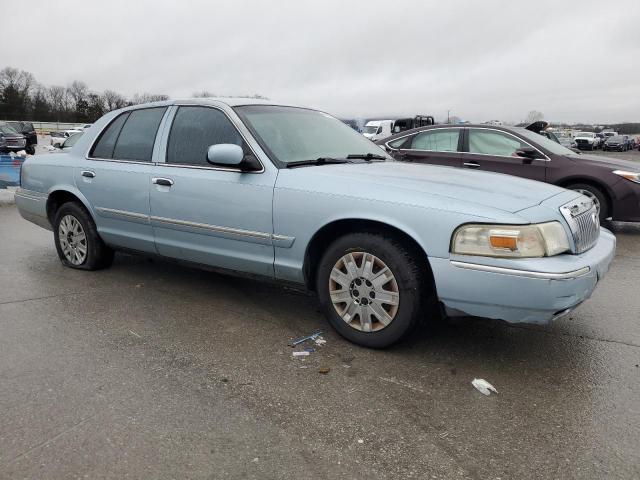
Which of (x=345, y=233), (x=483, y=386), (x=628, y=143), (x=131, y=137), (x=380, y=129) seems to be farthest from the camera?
(x=628, y=143)

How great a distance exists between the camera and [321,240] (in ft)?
12.1

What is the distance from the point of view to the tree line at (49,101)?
236 feet

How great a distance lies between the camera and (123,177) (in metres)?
4.66

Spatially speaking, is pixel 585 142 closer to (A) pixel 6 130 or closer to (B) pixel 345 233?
(A) pixel 6 130

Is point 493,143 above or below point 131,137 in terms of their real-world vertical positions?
below

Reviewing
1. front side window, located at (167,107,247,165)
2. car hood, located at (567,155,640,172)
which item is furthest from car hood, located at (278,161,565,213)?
car hood, located at (567,155,640,172)

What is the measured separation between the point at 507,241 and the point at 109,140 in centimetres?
372

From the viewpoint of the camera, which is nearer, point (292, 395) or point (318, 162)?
point (292, 395)

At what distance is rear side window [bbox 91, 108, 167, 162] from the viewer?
183 inches

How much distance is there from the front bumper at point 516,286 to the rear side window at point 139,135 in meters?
2.73


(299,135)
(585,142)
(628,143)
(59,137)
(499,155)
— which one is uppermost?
(299,135)

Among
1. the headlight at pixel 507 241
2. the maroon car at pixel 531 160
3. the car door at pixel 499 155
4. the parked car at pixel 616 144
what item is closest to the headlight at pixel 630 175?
the maroon car at pixel 531 160

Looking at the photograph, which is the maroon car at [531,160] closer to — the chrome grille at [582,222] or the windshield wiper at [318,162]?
the chrome grille at [582,222]

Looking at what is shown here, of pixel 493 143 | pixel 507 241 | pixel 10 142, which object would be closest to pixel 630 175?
pixel 493 143
